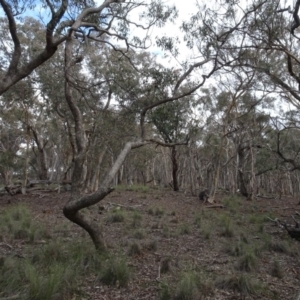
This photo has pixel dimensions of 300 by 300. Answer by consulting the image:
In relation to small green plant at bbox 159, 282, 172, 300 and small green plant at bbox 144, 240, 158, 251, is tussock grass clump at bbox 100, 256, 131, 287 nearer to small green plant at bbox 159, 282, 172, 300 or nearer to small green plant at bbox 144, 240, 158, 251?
small green plant at bbox 159, 282, 172, 300

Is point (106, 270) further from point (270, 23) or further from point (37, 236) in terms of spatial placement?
point (270, 23)

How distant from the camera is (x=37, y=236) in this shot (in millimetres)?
7223

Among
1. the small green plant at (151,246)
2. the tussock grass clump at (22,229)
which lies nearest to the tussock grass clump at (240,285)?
the small green plant at (151,246)

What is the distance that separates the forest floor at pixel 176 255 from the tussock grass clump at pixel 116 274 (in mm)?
37

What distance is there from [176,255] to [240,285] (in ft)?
6.17

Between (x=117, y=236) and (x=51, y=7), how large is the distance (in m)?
5.18

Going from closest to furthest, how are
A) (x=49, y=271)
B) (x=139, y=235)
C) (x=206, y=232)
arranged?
(x=49, y=271)
(x=139, y=235)
(x=206, y=232)

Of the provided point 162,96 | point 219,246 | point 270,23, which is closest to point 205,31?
point 270,23

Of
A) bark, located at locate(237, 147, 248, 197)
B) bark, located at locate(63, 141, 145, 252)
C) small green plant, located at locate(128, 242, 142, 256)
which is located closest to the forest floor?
small green plant, located at locate(128, 242, 142, 256)

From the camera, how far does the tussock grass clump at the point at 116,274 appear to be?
16.4 feet

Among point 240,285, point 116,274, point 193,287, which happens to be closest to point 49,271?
point 116,274

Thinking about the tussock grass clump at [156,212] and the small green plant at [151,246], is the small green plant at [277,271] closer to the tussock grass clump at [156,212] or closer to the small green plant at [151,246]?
the small green plant at [151,246]

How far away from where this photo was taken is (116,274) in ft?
16.6

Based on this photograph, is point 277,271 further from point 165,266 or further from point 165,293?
point 165,293
